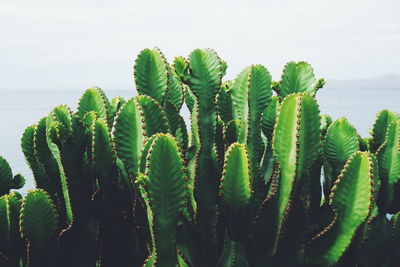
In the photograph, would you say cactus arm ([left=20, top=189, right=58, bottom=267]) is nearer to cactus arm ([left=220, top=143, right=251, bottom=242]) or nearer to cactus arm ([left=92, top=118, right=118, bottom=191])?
cactus arm ([left=92, top=118, right=118, bottom=191])

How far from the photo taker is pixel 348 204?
1.20 m

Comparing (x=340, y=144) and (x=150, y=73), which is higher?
(x=150, y=73)

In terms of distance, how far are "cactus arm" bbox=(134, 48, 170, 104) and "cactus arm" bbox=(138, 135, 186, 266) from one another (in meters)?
0.34

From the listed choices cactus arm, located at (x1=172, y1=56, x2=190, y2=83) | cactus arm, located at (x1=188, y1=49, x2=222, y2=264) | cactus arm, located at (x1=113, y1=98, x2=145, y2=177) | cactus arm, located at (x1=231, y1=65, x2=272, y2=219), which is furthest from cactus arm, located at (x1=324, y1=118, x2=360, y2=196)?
cactus arm, located at (x1=113, y1=98, x2=145, y2=177)

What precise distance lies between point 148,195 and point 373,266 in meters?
0.75

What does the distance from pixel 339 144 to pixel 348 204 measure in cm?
25

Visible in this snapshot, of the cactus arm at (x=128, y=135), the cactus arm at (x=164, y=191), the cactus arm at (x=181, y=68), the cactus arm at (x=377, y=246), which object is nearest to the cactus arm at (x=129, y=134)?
the cactus arm at (x=128, y=135)

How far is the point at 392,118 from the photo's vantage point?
157cm

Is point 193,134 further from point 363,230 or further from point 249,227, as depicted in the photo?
point 363,230

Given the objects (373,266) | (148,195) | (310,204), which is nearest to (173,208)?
(148,195)

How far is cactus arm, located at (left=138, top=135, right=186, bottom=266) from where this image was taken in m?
1.07

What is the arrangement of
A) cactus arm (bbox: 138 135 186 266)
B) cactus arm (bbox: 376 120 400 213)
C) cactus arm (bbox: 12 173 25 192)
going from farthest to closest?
cactus arm (bbox: 12 173 25 192), cactus arm (bbox: 376 120 400 213), cactus arm (bbox: 138 135 186 266)

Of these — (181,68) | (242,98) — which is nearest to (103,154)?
(181,68)

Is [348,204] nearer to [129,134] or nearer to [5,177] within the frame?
[129,134]
